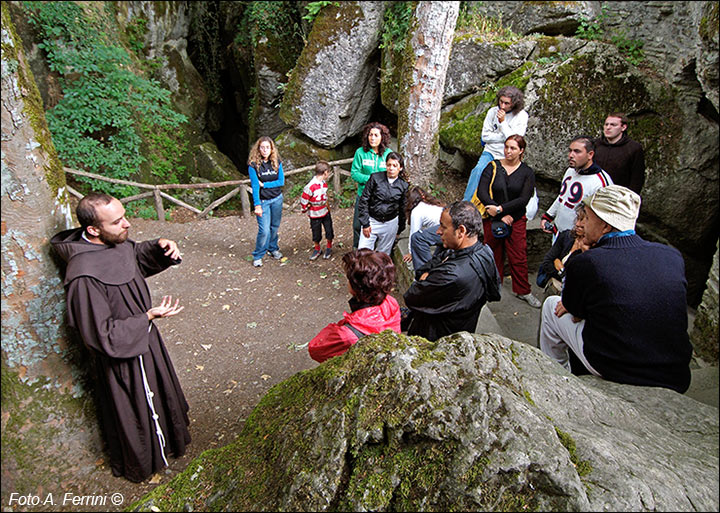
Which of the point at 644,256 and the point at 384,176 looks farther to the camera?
the point at 384,176

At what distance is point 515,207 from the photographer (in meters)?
5.26

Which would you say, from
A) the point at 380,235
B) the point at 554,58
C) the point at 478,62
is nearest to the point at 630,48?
the point at 554,58

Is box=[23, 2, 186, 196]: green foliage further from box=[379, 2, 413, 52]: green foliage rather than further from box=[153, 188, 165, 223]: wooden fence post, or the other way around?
box=[379, 2, 413, 52]: green foliage

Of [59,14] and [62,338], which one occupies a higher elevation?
[59,14]

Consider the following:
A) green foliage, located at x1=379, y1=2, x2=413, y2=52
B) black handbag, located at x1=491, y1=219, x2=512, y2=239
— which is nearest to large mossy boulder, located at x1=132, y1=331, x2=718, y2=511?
black handbag, located at x1=491, y1=219, x2=512, y2=239

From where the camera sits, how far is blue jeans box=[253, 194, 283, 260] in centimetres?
704

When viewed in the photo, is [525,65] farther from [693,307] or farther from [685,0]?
[693,307]

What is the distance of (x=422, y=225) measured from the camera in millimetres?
5141

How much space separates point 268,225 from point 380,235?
2101 millimetres

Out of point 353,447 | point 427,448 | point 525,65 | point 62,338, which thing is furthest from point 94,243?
point 525,65

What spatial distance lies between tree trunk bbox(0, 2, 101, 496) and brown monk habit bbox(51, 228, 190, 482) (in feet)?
0.53

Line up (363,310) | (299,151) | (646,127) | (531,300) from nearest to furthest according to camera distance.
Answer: (363,310)
(531,300)
(646,127)
(299,151)

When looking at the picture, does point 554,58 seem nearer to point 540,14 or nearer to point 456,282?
point 540,14

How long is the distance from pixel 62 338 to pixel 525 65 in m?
8.50
